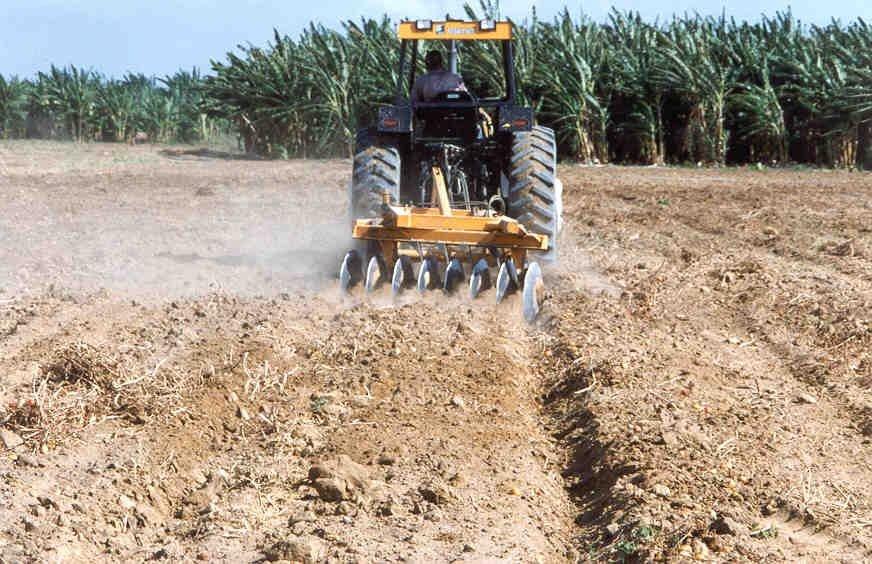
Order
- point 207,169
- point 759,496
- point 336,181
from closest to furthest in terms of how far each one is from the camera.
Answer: point 759,496 → point 336,181 → point 207,169

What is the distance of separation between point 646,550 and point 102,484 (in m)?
2.02

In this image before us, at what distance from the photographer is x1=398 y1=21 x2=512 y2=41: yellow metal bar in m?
7.93

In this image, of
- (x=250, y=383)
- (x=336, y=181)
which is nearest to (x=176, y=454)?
(x=250, y=383)

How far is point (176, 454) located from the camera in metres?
4.58

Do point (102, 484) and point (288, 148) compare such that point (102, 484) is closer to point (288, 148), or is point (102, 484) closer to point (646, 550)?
point (646, 550)

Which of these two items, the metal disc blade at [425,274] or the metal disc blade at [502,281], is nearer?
the metal disc blade at [502,281]

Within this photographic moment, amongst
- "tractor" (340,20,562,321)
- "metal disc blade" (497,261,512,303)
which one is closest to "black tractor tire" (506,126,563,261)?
"tractor" (340,20,562,321)

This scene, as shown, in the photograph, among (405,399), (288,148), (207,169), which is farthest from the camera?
(288,148)

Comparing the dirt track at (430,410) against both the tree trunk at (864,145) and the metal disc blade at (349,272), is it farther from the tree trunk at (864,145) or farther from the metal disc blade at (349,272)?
the tree trunk at (864,145)

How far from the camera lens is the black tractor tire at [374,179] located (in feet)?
26.3

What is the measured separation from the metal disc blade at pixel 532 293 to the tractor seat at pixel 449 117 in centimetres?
145

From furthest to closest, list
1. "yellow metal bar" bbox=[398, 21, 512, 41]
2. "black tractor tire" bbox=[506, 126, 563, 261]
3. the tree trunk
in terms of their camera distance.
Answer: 1. the tree trunk
2. "yellow metal bar" bbox=[398, 21, 512, 41]
3. "black tractor tire" bbox=[506, 126, 563, 261]

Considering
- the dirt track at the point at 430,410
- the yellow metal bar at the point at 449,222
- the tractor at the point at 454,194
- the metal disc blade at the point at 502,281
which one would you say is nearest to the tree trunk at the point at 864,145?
the dirt track at the point at 430,410

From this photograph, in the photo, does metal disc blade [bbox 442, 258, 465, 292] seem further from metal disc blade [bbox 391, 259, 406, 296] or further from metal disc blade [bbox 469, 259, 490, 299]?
metal disc blade [bbox 391, 259, 406, 296]
